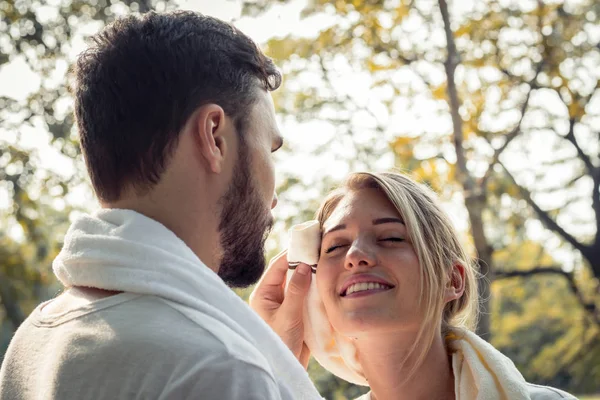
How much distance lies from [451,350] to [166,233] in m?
1.21

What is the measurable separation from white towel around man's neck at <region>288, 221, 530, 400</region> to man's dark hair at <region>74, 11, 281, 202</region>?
85 cm

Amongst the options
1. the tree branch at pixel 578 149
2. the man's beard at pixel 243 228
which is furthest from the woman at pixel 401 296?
the tree branch at pixel 578 149

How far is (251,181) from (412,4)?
410cm

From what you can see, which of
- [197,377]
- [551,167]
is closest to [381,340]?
[197,377]

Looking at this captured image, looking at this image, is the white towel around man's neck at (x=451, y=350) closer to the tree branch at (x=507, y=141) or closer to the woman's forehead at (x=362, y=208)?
the woman's forehead at (x=362, y=208)

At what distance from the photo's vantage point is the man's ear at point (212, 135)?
1256 mm

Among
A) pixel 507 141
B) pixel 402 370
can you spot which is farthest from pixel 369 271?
pixel 507 141

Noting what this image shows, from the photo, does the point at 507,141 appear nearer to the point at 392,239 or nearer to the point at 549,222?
the point at 549,222

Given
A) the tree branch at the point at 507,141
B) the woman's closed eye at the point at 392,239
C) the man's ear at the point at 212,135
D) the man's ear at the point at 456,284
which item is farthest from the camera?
the tree branch at the point at 507,141

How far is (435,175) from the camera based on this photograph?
493cm

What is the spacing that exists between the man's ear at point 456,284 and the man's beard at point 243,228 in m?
0.89

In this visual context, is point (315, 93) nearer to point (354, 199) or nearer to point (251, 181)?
point (354, 199)

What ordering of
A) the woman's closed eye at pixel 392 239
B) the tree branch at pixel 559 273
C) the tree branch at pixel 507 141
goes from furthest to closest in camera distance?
1. the tree branch at pixel 559 273
2. the tree branch at pixel 507 141
3. the woman's closed eye at pixel 392 239

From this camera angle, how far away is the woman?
6.56 feet
